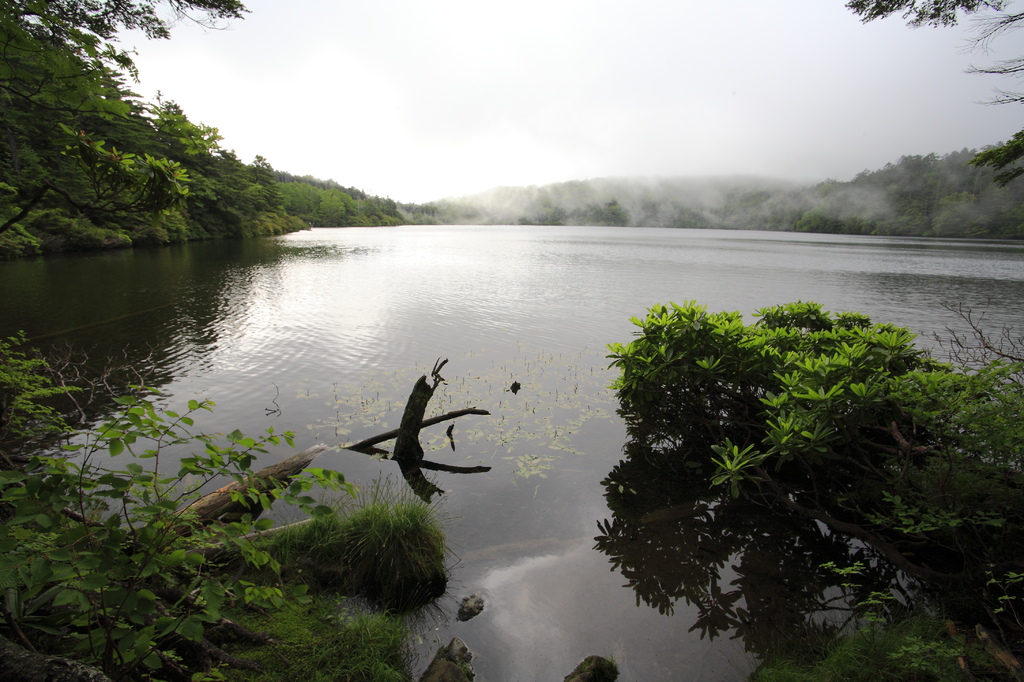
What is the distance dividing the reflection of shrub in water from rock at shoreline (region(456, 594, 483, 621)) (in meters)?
0.38

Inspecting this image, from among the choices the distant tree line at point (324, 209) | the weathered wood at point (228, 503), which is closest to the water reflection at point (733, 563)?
A: the weathered wood at point (228, 503)

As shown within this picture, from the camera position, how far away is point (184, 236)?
5206cm

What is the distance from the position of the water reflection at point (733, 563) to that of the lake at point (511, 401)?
29 mm

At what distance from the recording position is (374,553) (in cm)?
547

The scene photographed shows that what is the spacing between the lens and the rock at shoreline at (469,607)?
521cm

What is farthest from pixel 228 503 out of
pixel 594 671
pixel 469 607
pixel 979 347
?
pixel 979 347

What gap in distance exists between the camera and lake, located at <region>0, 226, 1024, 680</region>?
5.18 meters

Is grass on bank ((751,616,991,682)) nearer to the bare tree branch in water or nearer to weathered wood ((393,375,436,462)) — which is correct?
the bare tree branch in water

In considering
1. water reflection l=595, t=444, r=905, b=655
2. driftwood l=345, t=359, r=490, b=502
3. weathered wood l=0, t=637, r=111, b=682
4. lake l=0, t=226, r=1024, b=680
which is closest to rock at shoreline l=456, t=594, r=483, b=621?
lake l=0, t=226, r=1024, b=680

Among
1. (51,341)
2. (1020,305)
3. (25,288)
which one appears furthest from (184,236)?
(1020,305)

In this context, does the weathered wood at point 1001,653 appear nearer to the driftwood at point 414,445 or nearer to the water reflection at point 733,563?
the water reflection at point 733,563

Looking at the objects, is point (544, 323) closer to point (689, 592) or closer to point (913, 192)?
point (689, 592)

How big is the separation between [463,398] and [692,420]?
5.54m

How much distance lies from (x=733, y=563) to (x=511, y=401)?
6363mm
